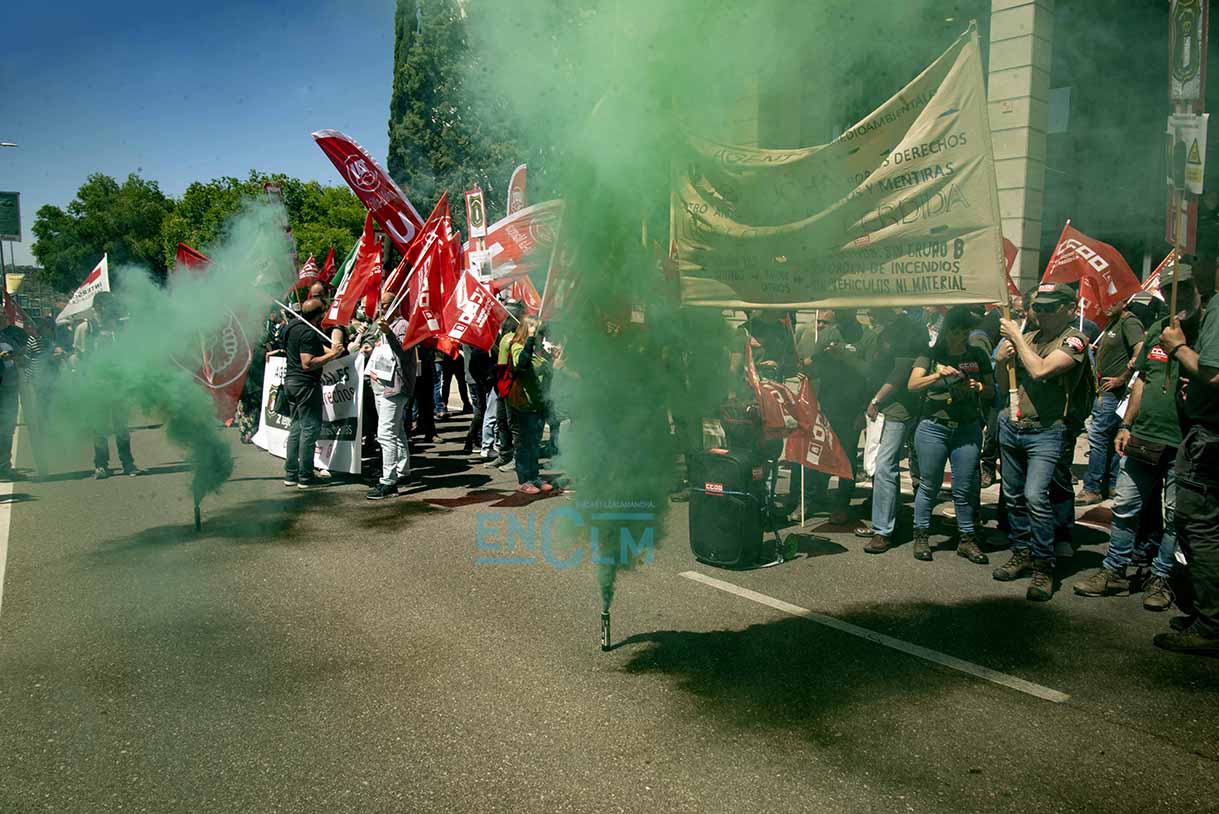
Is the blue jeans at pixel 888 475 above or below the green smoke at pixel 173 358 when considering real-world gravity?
below

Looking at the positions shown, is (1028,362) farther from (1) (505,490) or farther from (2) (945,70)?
(1) (505,490)

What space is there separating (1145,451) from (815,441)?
2592 mm

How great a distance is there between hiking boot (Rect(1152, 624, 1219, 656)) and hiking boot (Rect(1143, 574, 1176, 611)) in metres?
0.58

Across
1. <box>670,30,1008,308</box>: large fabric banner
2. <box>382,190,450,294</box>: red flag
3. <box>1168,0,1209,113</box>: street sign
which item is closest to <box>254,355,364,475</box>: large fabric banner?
<box>382,190,450,294</box>: red flag

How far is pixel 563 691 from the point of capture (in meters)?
3.99

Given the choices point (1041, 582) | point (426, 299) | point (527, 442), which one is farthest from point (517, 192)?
point (1041, 582)

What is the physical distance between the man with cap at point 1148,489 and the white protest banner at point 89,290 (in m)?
10.4

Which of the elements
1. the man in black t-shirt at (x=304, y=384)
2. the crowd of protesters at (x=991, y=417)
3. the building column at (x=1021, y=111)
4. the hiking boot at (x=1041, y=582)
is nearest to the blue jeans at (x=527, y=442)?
the crowd of protesters at (x=991, y=417)

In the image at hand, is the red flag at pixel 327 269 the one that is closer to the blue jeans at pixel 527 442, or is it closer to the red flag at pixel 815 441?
the blue jeans at pixel 527 442

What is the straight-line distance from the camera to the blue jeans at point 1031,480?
5.43 m

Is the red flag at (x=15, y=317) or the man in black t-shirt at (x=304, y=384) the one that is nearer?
the man in black t-shirt at (x=304, y=384)

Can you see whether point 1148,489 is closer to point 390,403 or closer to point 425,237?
point 390,403

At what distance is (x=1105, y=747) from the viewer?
3.42 metres

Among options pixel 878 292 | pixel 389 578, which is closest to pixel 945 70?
pixel 878 292
